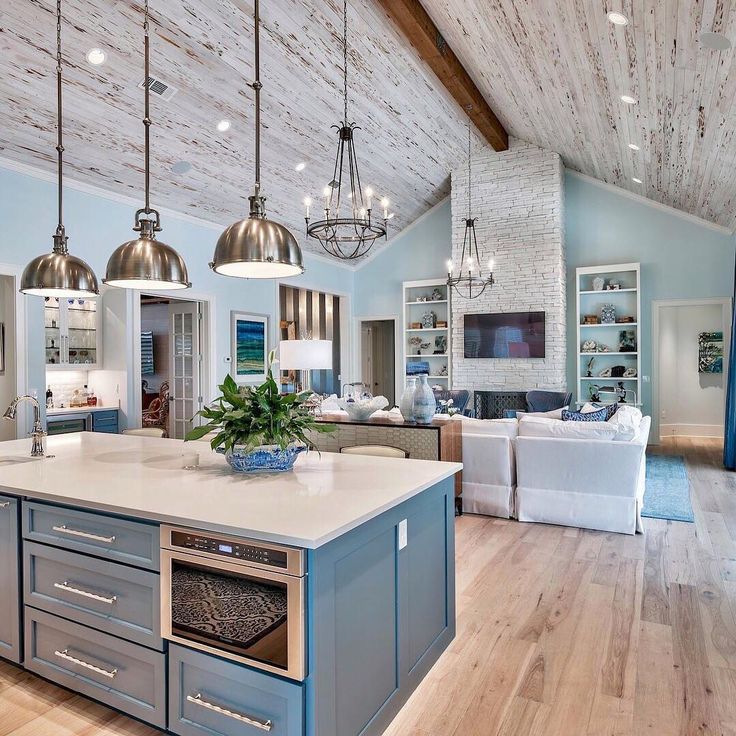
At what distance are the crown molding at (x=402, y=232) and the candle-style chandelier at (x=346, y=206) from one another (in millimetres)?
382

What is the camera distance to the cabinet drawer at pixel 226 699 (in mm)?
1603

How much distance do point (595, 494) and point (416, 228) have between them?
21.0 ft

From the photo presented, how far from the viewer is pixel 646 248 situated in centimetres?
808

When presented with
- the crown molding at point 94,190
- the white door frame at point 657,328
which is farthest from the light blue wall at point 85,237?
the white door frame at point 657,328

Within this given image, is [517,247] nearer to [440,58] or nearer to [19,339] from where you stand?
[440,58]

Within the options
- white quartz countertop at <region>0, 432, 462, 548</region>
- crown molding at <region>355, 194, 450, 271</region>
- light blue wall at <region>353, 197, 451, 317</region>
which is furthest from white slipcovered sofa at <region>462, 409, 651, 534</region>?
crown molding at <region>355, 194, 450, 271</region>

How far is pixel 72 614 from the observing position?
2082 millimetres

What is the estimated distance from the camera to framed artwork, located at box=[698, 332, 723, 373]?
902 cm

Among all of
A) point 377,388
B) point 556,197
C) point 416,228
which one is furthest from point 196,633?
point 377,388

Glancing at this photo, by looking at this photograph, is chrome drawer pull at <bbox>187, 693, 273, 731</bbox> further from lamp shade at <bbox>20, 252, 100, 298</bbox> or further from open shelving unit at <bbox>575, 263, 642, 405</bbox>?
open shelving unit at <bbox>575, 263, 642, 405</bbox>

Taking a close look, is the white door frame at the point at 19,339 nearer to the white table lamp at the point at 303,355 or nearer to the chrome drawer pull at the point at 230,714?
the white table lamp at the point at 303,355

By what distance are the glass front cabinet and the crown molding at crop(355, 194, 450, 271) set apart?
16.8 feet

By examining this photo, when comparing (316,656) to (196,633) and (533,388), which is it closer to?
(196,633)

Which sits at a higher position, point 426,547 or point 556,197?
point 556,197
